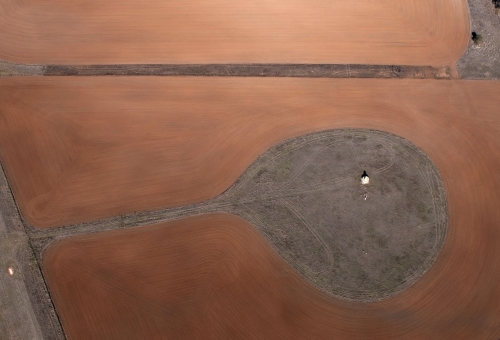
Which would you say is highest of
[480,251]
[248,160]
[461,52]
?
[461,52]

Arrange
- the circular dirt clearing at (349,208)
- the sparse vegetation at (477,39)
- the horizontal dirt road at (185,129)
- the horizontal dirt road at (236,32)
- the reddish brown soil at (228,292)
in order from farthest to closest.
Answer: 1. the horizontal dirt road at (236,32)
2. the sparse vegetation at (477,39)
3. the horizontal dirt road at (185,129)
4. the circular dirt clearing at (349,208)
5. the reddish brown soil at (228,292)

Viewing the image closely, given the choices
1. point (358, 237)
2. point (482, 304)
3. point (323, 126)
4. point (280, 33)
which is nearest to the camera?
point (482, 304)

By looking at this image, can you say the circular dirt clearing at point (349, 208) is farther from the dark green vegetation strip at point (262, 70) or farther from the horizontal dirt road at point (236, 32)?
the horizontal dirt road at point (236, 32)

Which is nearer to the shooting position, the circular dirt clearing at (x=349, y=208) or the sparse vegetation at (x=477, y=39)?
the circular dirt clearing at (x=349, y=208)

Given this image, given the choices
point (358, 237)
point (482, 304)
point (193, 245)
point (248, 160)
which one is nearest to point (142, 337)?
point (193, 245)

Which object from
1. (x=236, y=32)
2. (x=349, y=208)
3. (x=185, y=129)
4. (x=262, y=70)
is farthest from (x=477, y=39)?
(x=185, y=129)

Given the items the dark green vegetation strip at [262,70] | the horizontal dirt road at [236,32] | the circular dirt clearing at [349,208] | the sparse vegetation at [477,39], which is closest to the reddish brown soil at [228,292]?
the circular dirt clearing at [349,208]

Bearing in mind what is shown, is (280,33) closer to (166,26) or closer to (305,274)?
(166,26)
